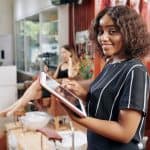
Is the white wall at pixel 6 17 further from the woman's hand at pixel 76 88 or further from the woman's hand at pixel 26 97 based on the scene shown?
the woman's hand at pixel 76 88

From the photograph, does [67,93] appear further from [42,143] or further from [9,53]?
[9,53]

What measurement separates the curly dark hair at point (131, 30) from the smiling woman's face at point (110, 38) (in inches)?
0.5

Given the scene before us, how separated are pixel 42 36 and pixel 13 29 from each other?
2.12 meters

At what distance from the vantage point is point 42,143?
2.65 m

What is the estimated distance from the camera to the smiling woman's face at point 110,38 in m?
0.93

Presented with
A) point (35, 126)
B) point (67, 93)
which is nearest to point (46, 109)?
point (35, 126)

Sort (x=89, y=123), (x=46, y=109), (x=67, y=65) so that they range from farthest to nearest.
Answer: (x=67, y=65), (x=46, y=109), (x=89, y=123)

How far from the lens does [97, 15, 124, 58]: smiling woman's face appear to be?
925 mm

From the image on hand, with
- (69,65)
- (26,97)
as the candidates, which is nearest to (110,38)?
(26,97)

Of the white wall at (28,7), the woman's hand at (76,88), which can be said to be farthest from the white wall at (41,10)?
the woman's hand at (76,88)

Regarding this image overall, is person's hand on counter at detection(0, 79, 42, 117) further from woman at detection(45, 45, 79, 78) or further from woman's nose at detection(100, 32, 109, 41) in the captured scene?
woman's nose at detection(100, 32, 109, 41)

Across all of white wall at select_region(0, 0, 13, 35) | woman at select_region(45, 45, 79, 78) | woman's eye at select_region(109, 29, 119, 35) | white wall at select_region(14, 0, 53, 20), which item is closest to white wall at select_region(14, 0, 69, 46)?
white wall at select_region(14, 0, 53, 20)

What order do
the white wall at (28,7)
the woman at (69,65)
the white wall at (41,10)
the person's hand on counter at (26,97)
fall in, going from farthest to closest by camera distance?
the white wall at (28,7) → the white wall at (41,10) → the woman at (69,65) → the person's hand on counter at (26,97)

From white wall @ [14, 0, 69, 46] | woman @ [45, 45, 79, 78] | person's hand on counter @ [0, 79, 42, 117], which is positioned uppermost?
white wall @ [14, 0, 69, 46]
